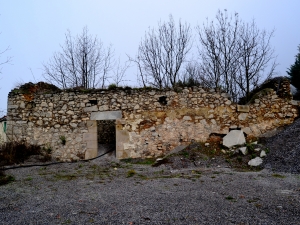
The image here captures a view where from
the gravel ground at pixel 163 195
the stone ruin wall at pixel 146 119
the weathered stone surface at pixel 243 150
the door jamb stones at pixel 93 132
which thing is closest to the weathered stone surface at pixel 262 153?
the gravel ground at pixel 163 195

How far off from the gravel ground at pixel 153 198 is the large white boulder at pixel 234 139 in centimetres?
178

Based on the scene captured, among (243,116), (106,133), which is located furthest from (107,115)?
(243,116)

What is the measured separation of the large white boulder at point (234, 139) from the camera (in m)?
7.75

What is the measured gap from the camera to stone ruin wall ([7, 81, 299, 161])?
819 cm

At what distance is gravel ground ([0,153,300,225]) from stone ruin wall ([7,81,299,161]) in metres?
2.17

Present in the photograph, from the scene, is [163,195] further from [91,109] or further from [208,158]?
[91,109]

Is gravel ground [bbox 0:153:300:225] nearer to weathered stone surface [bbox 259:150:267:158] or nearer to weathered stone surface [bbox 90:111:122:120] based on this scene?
weathered stone surface [bbox 259:150:267:158]

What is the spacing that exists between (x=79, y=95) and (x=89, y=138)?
1.65 meters

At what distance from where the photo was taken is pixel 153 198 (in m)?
3.74

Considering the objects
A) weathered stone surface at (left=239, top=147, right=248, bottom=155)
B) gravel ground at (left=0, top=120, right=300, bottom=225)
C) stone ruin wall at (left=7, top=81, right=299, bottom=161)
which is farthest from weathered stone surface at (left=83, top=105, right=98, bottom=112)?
weathered stone surface at (left=239, top=147, right=248, bottom=155)

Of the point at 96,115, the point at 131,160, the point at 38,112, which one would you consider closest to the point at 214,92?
the point at 131,160

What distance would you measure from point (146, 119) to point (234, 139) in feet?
10.1

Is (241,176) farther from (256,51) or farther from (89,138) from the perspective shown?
(256,51)

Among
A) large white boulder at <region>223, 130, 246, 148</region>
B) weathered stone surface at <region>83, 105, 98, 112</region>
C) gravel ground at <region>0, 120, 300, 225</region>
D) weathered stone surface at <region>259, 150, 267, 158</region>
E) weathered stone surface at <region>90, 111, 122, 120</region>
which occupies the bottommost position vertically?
gravel ground at <region>0, 120, 300, 225</region>
